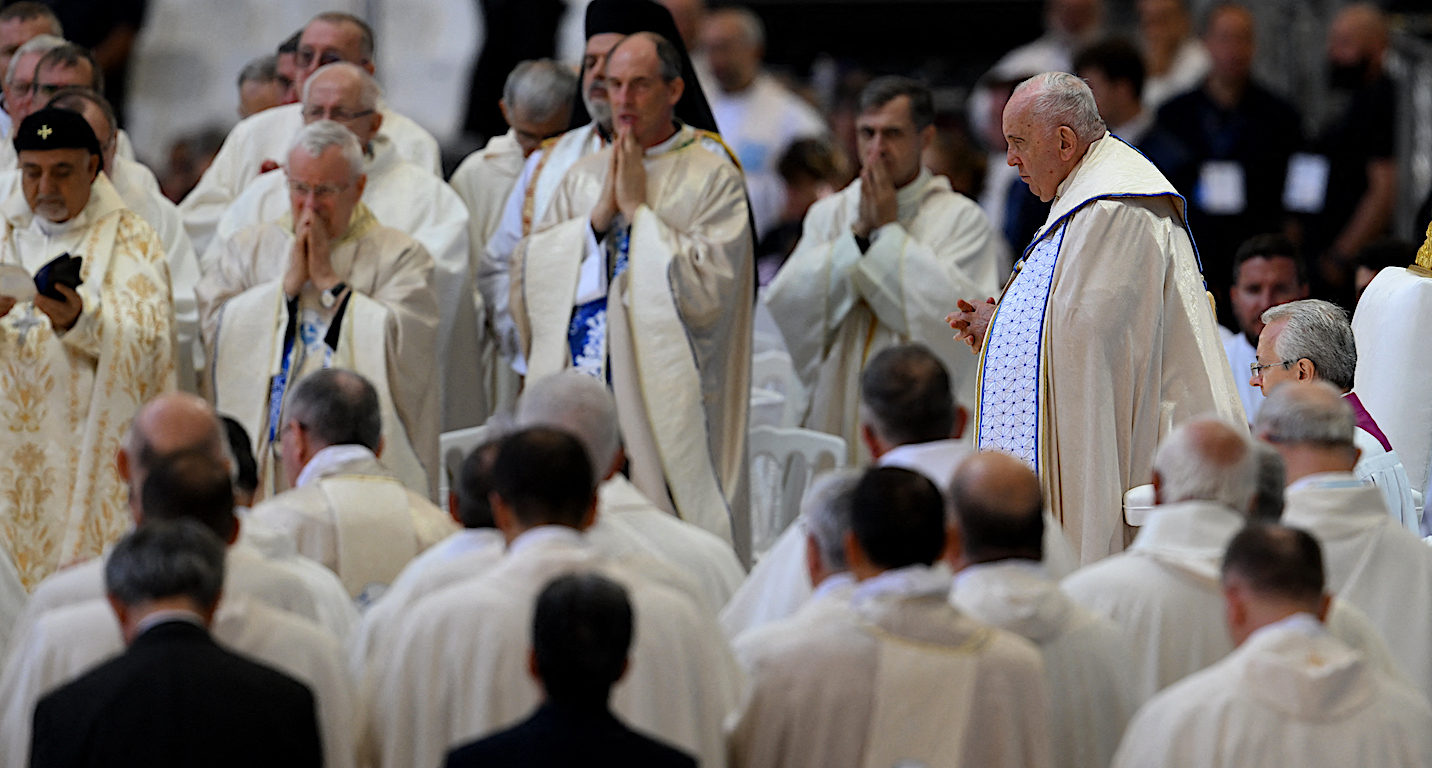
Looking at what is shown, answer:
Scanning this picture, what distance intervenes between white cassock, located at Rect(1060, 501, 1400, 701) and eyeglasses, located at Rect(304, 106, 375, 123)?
4191 mm

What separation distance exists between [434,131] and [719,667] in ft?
29.0

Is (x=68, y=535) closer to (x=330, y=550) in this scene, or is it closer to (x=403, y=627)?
(x=330, y=550)

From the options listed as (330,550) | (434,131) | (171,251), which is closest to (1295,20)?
(434,131)

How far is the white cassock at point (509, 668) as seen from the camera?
13.0 ft

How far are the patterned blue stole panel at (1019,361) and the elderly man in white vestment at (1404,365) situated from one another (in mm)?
1051

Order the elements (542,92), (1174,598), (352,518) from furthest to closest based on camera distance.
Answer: (542,92)
(352,518)
(1174,598)

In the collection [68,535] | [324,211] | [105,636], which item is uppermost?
[324,211]

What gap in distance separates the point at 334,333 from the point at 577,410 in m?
2.63

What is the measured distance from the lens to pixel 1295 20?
13.0 meters

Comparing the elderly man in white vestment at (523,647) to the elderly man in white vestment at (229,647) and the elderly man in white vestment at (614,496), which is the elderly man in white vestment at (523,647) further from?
the elderly man in white vestment at (614,496)

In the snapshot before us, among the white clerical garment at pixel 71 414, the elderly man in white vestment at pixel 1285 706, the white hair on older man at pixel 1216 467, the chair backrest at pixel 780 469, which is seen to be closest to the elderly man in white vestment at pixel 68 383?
the white clerical garment at pixel 71 414

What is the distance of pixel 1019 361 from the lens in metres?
6.55

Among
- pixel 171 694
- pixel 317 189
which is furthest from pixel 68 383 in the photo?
pixel 171 694

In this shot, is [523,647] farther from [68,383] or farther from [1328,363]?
[68,383]
